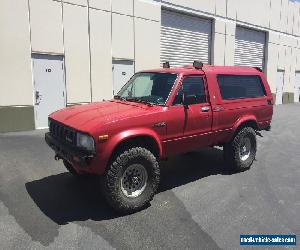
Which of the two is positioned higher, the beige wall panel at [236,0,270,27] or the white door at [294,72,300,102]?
the beige wall panel at [236,0,270,27]

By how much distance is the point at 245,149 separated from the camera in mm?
6602

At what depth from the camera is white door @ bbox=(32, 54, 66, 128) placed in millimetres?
10375

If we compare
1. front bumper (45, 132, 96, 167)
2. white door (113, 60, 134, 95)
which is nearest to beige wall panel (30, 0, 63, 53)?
white door (113, 60, 134, 95)

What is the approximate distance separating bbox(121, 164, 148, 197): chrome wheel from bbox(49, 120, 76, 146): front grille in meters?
0.93

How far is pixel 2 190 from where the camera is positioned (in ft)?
17.2

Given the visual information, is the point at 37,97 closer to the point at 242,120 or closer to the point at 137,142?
the point at 137,142

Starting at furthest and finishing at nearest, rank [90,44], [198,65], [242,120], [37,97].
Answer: [90,44] < [37,97] < [242,120] < [198,65]

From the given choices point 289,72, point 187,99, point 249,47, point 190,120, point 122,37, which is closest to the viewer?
point 187,99

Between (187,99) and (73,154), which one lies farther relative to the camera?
(187,99)

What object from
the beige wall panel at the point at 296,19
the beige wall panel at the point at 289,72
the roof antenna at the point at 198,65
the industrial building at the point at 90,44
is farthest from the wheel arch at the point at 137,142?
the beige wall panel at the point at 296,19

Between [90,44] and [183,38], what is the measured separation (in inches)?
224

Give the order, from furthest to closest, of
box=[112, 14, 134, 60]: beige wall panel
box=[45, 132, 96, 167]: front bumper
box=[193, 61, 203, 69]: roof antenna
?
1. box=[112, 14, 134, 60]: beige wall panel
2. box=[193, 61, 203, 69]: roof antenna
3. box=[45, 132, 96, 167]: front bumper

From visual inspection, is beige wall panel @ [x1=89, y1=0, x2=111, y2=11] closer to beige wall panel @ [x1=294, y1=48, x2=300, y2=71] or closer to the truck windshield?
the truck windshield

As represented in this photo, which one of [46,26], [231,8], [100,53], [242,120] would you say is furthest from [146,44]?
[242,120]
